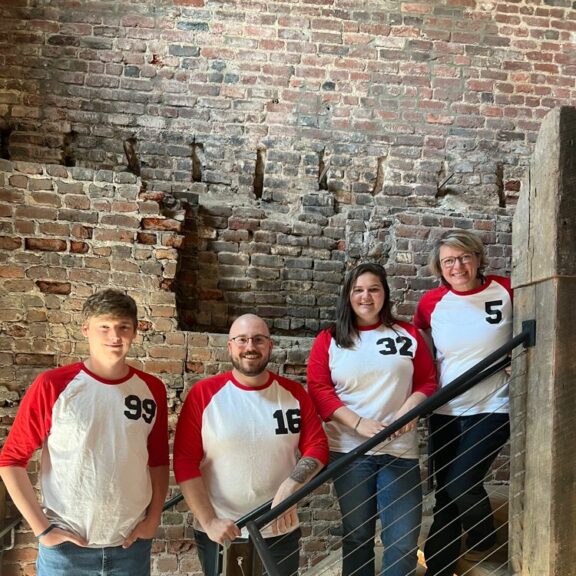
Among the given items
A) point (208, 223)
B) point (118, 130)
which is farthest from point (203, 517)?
point (118, 130)

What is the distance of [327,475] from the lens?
199 centimetres

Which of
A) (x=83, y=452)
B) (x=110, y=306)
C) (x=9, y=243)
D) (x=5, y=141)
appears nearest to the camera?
(x=83, y=452)

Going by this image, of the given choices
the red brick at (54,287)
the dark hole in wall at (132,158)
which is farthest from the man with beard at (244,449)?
the dark hole in wall at (132,158)

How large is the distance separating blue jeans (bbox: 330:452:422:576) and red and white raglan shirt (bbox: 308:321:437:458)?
0.07 meters

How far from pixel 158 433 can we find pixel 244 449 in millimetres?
315

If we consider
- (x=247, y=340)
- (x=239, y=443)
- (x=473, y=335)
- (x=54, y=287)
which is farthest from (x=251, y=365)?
(x=54, y=287)

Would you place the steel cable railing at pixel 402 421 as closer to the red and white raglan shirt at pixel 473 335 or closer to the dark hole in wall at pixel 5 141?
the red and white raglan shirt at pixel 473 335

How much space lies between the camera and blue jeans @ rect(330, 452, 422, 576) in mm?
2162

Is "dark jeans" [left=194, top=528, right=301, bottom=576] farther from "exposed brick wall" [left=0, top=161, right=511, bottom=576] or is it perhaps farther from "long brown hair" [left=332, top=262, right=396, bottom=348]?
"exposed brick wall" [left=0, top=161, right=511, bottom=576]

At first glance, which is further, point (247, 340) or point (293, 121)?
point (293, 121)

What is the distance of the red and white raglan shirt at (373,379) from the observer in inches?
88.4

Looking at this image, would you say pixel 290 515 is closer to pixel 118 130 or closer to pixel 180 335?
pixel 180 335

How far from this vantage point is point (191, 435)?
2062 millimetres

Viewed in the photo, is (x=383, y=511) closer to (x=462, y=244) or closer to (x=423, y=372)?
(x=423, y=372)
